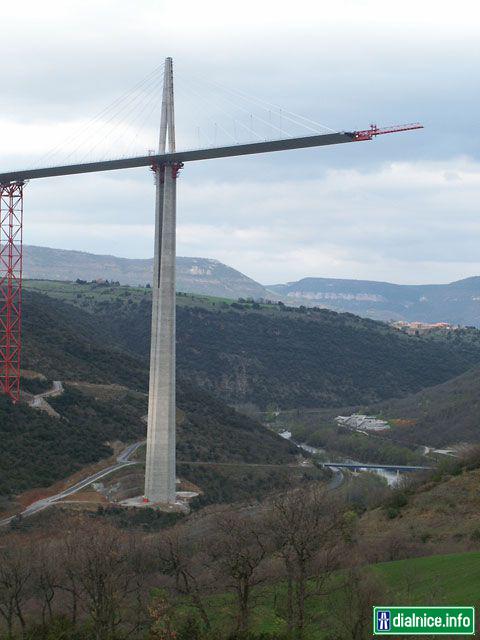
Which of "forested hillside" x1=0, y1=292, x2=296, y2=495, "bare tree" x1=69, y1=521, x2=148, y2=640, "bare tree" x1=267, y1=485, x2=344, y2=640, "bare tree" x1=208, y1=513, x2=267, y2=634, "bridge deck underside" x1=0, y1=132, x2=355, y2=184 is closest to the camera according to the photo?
"bare tree" x1=267, y1=485, x2=344, y2=640

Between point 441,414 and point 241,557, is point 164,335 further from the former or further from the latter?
point 441,414

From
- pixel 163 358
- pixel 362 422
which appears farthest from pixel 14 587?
pixel 362 422

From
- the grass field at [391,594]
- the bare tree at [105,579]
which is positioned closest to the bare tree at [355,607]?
the grass field at [391,594]

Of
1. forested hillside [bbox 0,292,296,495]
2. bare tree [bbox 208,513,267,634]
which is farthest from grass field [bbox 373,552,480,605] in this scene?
forested hillside [bbox 0,292,296,495]

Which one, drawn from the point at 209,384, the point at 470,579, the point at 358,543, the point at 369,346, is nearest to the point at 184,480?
the point at 358,543

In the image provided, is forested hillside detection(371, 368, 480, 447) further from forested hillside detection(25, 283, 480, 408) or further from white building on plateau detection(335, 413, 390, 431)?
forested hillside detection(25, 283, 480, 408)

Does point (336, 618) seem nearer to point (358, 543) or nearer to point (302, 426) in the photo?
point (358, 543)
